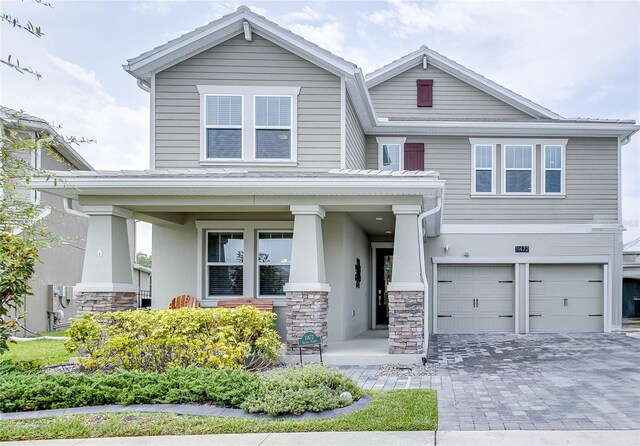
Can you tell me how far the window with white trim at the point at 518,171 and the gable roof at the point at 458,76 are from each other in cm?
122

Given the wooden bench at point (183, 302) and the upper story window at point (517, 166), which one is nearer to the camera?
the wooden bench at point (183, 302)

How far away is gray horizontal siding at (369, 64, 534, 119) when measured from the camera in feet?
55.3

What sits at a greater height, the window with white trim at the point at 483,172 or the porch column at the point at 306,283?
the window with white trim at the point at 483,172

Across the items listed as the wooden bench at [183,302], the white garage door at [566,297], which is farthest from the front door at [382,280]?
the wooden bench at [183,302]

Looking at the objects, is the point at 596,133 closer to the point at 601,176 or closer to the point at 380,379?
the point at 601,176

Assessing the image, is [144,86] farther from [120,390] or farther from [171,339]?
[120,390]

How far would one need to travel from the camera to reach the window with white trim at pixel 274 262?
475 inches

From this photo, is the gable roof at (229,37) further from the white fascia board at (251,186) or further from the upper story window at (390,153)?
the upper story window at (390,153)

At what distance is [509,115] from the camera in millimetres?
16781

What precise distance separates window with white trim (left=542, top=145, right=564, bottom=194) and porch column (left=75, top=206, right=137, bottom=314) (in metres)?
11.7

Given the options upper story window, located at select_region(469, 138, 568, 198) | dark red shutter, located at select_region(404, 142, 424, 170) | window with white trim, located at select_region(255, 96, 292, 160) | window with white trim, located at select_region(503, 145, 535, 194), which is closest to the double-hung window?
window with white trim, located at select_region(255, 96, 292, 160)

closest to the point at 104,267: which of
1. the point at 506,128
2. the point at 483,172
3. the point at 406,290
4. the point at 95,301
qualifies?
the point at 95,301

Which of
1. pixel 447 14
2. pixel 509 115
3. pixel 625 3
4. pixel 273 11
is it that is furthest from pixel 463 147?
pixel 273 11

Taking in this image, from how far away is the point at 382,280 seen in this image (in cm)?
1752
